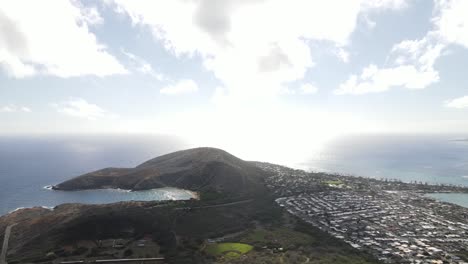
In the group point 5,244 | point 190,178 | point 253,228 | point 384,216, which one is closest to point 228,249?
point 253,228

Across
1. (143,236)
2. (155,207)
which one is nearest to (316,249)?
(143,236)

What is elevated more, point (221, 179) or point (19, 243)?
point (221, 179)

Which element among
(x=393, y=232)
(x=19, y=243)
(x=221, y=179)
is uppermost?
(x=221, y=179)

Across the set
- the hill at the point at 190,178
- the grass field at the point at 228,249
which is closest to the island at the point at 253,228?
the grass field at the point at 228,249

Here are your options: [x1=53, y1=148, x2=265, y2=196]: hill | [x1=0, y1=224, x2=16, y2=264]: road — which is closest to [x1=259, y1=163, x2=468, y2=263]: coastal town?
[x1=53, y1=148, x2=265, y2=196]: hill

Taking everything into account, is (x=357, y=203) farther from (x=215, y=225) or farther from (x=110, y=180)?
(x=110, y=180)

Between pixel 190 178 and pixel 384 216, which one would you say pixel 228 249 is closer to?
pixel 384 216
